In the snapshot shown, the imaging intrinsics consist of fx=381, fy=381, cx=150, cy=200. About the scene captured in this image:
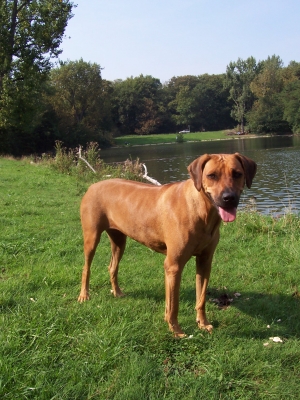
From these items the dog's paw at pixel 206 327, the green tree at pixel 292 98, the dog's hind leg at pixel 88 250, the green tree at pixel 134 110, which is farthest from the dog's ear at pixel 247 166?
the green tree at pixel 134 110

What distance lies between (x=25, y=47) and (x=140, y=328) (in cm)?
3053

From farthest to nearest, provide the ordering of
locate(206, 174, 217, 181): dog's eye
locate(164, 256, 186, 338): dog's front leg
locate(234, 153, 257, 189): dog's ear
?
locate(164, 256, 186, 338): dog's front leg, locate(234, 153, 257, 189): dog's ear, locate(206, 174, 217, 181): dog's eye

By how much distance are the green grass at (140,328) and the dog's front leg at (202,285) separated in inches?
5.4

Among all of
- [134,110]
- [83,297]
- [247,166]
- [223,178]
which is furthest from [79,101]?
[223,178]

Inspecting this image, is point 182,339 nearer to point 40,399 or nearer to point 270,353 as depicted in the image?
point 270,353

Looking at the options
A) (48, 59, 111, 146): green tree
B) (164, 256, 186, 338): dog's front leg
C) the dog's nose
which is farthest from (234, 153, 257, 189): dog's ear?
(48, 59, 111, 146): green tree

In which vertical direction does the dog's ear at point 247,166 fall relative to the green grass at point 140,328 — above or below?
above

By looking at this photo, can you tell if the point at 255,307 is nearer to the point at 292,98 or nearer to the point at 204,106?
the point at 292,98

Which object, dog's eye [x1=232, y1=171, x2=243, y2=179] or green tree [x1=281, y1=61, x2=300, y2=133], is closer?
dog's eye [x1=232, y1=171, x2=243, y2=179]

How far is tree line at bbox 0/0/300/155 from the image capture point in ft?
95.0

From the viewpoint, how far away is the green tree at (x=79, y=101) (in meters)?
52.4

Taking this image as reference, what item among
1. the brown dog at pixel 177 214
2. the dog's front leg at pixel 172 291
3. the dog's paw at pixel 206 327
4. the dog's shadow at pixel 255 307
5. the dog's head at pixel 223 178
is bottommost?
the dog's shadow at pixel 255 307

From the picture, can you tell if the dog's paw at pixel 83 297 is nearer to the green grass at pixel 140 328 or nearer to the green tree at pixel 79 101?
the green grass at pixel 140 328

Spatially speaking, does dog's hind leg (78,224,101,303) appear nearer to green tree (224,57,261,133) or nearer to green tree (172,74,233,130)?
green tree (224,57,261,133)
